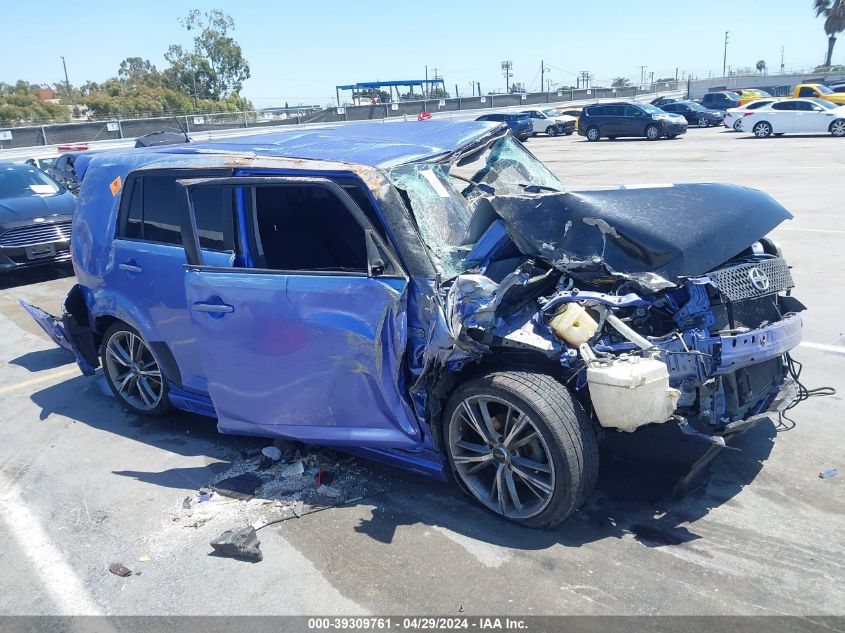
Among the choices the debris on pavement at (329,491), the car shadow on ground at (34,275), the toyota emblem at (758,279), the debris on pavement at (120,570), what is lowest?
the debris on pavement at (120,570)

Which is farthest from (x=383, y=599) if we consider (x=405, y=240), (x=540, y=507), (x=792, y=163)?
(x=792, y=163)

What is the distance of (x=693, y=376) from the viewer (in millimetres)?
3281

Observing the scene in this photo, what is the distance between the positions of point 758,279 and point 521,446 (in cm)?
155

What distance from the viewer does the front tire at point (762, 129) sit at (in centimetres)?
2591

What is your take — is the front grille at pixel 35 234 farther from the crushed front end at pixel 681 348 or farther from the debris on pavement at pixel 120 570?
the crushed front end at pixel 681 348

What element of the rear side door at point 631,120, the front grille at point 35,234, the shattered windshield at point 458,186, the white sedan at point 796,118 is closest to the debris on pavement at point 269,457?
the shattered windshield at point 458,186

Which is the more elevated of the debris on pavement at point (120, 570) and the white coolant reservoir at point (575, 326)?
the white coolant reservoir at point (575, 326)

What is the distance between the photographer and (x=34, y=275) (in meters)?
11.1

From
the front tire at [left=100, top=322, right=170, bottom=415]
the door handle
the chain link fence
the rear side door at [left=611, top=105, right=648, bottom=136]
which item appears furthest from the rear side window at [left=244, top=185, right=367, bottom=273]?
the rear side door at [left=611, top=105, right=648, bottom=136]

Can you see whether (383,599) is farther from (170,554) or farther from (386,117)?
(386,117)

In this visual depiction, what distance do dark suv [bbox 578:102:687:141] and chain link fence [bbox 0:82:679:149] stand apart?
1242 centimetres

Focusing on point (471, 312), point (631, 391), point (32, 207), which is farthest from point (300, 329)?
point (32, 207)

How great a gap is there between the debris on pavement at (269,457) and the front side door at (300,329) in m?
0.30

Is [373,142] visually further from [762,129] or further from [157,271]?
[762,129]
